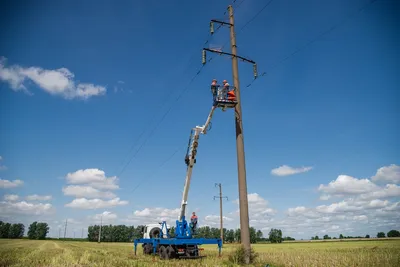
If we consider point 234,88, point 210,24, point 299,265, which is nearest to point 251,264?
point 299,265

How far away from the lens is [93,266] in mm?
12477

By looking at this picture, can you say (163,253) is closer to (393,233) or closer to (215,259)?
(215,259)

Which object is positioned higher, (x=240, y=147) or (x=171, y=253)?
(x=240, y=147)

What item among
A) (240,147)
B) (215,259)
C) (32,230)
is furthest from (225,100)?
(32,230)

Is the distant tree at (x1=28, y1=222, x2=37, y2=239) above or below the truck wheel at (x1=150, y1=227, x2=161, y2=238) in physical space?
below

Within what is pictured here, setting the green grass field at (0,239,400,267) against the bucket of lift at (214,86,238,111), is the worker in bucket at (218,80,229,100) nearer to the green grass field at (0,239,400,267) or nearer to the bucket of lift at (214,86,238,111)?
the bucket of lift at (214,86,238,111)

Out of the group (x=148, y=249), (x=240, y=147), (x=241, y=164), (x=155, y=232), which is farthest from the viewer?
(x=155, y=232)

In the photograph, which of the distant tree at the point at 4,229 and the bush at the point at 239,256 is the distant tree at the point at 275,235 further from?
the distant tree at the point at 4,229

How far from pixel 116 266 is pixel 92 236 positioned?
14055 centimetres

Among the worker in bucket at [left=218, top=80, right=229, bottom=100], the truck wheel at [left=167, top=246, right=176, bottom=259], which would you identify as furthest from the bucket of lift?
the truck wheel at [left=167, top=246, right=176, bottom=259]

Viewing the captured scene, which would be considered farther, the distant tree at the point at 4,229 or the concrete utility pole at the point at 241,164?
the distant tree at the point at 4,229

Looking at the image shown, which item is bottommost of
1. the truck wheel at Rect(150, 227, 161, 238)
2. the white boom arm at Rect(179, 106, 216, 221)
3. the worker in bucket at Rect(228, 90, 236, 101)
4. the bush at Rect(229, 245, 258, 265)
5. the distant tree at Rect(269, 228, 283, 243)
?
the distant tree at Rect(269, 228, 283, 243)

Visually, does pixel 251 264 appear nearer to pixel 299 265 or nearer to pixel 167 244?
pixel 299 265

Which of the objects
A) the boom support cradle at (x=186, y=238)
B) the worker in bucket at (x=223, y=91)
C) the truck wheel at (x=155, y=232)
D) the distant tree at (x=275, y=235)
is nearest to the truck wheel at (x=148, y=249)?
the truck wheel at (x=155, y=232)
